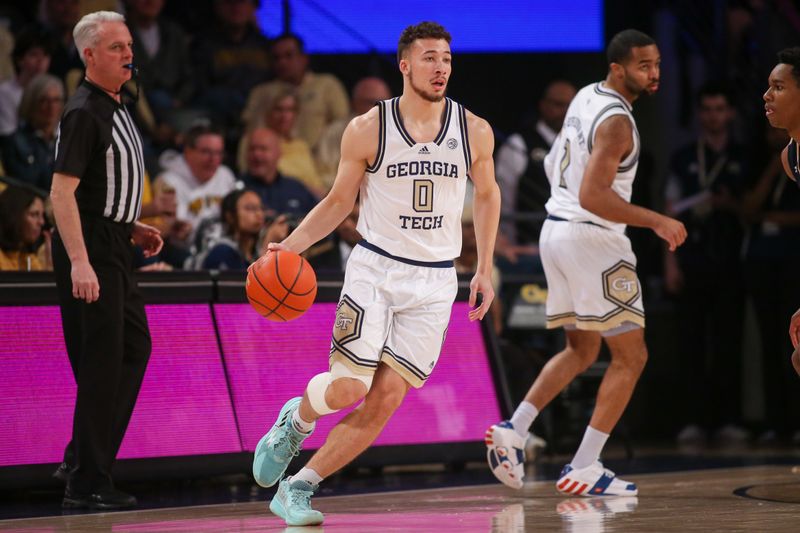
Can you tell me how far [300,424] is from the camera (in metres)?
6.36

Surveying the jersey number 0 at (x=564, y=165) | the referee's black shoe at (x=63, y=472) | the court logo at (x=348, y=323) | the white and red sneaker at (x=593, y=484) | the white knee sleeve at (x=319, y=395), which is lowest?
the white and red sneaker at (x=593, y=484)

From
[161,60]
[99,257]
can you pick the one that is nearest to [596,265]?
[99,257]

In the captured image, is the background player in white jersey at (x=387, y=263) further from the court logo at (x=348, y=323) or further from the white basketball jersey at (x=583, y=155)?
the white basketball jersey at (x=583, y=155)

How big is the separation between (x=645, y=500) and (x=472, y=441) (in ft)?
6.56

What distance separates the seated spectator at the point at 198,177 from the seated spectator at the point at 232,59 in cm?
155

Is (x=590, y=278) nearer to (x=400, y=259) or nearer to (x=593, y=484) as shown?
(x=593, y=484)

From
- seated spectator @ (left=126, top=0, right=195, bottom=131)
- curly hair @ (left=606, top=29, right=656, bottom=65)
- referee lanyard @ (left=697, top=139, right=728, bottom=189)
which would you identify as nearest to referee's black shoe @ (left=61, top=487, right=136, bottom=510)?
curly hair @ (left=606, top=29, right=656, bottom=65)

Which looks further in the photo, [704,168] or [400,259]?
[704,168]

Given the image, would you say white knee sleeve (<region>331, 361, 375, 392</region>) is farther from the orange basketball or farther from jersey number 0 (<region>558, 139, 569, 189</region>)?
jersey number 0 (<region>558, 139, 569, 189</region>)

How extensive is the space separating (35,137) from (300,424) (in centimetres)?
505

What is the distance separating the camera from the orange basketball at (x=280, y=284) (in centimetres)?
626

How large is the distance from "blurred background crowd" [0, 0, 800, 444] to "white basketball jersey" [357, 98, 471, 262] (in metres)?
3.82

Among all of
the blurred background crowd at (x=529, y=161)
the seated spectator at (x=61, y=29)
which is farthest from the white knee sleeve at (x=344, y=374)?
the seated spectator at (x=61, y=29)

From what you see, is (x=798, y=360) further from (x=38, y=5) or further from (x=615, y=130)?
(x=38, y=5)
